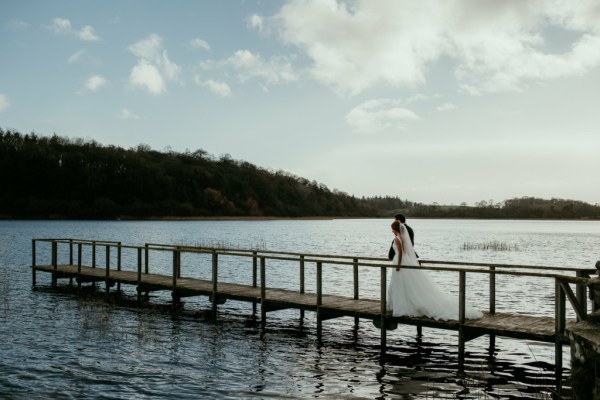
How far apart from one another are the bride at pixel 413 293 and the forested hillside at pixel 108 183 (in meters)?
158

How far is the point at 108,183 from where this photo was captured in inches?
6540

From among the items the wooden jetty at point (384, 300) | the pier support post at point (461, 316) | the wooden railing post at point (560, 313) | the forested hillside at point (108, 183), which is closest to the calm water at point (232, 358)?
the pier support post at point (461, 316)

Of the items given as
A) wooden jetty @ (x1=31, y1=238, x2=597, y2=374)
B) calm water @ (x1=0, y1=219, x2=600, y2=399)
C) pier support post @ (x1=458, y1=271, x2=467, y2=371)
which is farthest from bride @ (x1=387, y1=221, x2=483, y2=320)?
calm water @ (x1=0, y1=219, x2=600, y2=399)

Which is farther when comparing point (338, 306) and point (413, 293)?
point (338, 306)

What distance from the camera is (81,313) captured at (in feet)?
66.7

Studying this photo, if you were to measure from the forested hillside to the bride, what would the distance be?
15830 cm

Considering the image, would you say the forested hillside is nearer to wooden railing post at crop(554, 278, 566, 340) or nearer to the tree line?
the tree line

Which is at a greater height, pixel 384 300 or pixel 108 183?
pixel 108 183

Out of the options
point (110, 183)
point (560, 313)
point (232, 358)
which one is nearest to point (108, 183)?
point (110, 183)

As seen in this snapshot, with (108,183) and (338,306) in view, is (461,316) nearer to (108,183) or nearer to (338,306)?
(338,306)

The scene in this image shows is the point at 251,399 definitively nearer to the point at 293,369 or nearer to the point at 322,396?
the point at 322,396

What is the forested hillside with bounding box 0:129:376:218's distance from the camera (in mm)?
154125

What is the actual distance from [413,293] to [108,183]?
163384 millimetres

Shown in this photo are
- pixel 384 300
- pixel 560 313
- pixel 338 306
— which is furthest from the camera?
pixel 338 306
